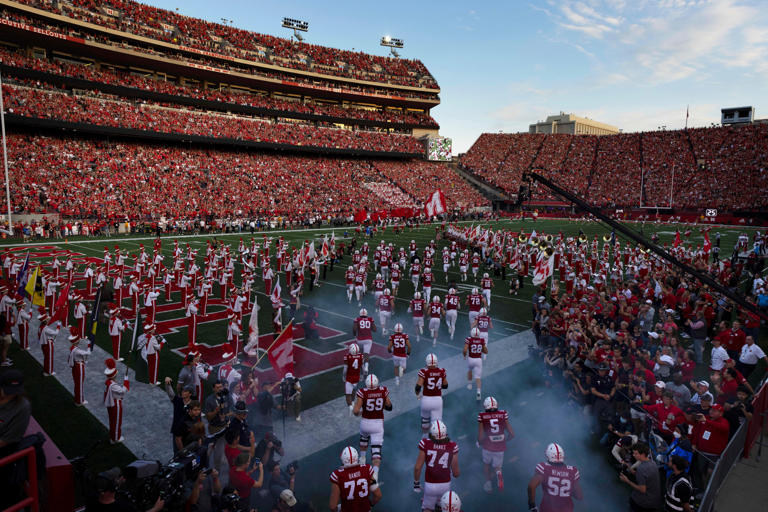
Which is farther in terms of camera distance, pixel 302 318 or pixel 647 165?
pixel 647 165

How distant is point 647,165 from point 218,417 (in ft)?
241

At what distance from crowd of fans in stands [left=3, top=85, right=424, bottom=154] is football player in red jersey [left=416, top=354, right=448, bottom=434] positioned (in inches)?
1730

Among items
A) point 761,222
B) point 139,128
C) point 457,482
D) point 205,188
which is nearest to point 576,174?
point 761,222

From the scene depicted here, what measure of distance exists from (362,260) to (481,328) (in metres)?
7.75

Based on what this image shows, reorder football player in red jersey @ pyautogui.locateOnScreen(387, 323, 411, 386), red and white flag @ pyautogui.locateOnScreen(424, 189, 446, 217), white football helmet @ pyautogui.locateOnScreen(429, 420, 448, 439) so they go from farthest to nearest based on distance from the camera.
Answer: red and white flag @ pyautogui.locateOnScreen(424, 189, 446, 217) → football player in red jersey @ pyautogui.locateOnScreen(387, 323, 411, 386) → white football helmet @ pyautogui.locateOnScreen(429, 420, 448, 439)

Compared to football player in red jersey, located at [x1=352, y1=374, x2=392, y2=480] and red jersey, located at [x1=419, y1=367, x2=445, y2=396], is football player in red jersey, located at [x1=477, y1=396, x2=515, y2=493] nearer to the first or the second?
red jersey, located at [x1=419, y1=367, x2=445, y2=396]

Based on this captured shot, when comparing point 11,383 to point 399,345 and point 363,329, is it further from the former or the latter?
point 363,329

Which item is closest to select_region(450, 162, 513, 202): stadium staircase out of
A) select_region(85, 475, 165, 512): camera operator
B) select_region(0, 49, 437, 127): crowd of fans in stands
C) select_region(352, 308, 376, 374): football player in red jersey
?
select_region(0, 49, 437, 127): crowd of fans in stands

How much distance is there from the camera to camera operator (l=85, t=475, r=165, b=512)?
4094mm

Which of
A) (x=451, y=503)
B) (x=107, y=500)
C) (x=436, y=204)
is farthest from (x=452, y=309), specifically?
(x=436, y=204)

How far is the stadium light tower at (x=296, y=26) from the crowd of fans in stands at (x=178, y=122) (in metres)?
21.9

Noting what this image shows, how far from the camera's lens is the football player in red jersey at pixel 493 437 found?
6.50 m

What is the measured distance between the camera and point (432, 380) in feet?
25.6

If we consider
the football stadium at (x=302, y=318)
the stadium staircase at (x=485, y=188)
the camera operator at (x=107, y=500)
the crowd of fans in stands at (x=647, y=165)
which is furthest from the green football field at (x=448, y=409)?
the stadium staircase at (x=485, y=188)
